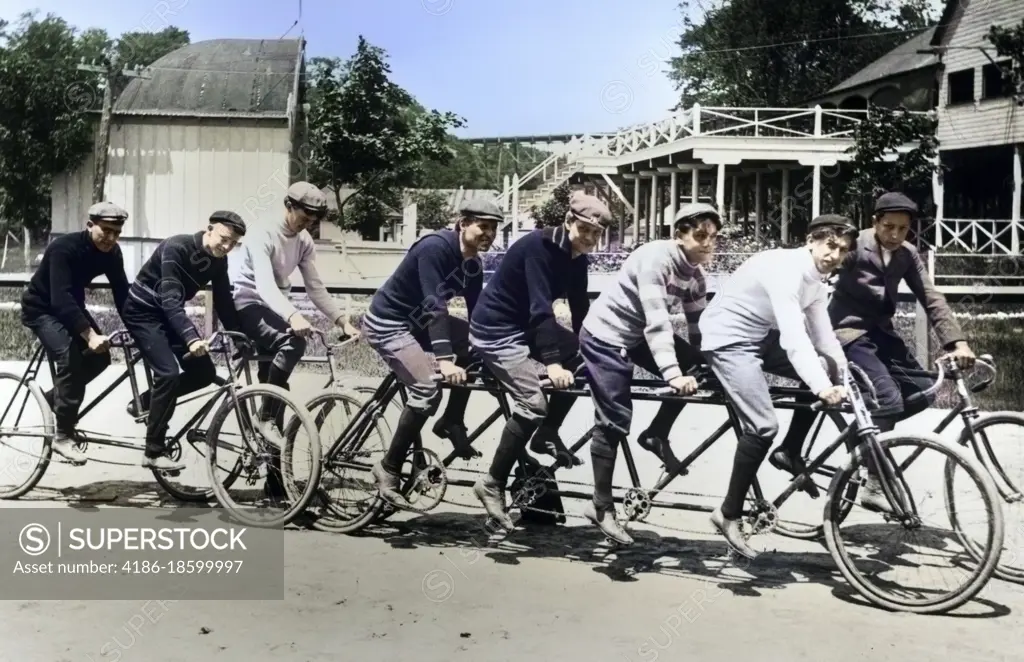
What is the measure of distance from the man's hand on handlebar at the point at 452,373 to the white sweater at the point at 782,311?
3.73ft

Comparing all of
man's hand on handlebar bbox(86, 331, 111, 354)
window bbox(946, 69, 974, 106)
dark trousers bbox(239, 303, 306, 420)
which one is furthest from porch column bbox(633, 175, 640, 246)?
man's hand on handlebar bbox(86, 331, 111, 354)

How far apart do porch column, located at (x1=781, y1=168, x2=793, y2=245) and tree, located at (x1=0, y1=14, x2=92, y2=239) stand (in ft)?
12.0

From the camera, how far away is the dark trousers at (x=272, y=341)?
5863 millimetres

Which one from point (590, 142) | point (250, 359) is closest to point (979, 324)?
point (590, 142)

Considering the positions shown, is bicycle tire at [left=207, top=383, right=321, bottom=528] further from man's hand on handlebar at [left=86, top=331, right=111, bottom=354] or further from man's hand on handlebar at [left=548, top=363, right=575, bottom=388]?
man's hand on handlebar at [left=548, top=363, right=575, bottom=388]

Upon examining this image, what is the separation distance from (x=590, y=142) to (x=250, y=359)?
2120 millimetres

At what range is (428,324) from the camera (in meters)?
5.43

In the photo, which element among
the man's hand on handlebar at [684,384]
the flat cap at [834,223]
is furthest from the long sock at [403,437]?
the flat cap at [834,223]

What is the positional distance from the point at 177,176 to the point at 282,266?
0.77 meters

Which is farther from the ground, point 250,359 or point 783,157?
point 783,157

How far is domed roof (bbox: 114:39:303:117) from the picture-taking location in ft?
19.2

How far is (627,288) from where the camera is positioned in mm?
5008

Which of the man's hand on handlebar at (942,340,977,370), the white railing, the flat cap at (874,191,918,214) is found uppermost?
the flat cap at (874,191,918,214)

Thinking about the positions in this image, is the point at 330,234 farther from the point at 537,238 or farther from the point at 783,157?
the point at 783,157
